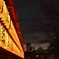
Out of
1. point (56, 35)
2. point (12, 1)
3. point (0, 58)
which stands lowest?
point (0, 58)

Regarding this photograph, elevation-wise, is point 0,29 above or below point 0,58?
above

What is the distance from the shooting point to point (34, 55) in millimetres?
34594

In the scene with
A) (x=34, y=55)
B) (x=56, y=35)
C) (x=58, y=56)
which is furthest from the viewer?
(x=34, y=55)

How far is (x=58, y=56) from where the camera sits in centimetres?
3056

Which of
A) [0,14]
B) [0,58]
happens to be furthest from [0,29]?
[0,58]

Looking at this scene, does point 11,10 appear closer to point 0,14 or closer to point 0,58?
point 0,14

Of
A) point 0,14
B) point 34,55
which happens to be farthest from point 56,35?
point 0,14

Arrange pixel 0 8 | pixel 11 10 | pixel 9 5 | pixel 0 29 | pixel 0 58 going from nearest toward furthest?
pixel 0 8 → pixel 0 29 → pixel 9 5 → pixel 11 10 → pixel 0 58

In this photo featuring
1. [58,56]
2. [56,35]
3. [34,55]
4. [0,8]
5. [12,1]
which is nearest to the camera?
[0,8]

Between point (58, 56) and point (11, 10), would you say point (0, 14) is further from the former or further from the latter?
point (58, 56)

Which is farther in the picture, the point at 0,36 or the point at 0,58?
the point at 0,58

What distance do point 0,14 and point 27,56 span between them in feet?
108

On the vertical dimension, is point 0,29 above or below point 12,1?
below

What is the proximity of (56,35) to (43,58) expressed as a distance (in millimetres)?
12694
